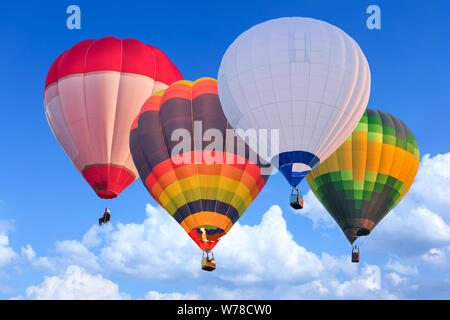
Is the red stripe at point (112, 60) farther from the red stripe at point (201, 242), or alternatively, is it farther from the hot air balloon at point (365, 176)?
the hot air balloon at point (365, 176)

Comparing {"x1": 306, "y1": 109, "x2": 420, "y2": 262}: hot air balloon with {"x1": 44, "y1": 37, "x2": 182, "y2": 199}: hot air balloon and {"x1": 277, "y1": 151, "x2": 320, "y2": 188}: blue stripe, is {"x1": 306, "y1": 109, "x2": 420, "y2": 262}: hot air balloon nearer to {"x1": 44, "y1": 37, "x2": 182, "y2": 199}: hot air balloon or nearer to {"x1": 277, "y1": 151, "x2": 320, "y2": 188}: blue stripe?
{"x1": 277, "y1": 151, "x2": 320, "y2": 188}: blue stripe

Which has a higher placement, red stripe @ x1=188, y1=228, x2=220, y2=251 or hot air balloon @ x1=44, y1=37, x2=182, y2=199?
hot air balloon @ x1=44, y1=37, x2=182, y2=199

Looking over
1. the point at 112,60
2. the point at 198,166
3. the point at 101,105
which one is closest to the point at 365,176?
the point at 198,166

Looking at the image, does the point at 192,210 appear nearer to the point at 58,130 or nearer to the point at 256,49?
the point at 256,49

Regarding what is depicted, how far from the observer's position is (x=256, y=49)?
1845 centimetres

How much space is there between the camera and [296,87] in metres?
17.9

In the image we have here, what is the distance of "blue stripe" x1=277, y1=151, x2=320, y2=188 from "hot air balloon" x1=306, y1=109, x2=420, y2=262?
4.92 meters

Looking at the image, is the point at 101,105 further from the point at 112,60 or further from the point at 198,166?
the point at 198,166

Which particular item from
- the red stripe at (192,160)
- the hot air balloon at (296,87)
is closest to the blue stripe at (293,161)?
the hot air balloon at (296,87)

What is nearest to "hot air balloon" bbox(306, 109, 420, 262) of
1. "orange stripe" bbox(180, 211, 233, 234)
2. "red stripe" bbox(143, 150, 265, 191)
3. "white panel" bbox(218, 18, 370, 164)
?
"red stripe" bbox(143, 150, 265, 191)

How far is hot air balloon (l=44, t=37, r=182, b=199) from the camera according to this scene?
75.2 feet

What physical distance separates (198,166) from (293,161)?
322 cm

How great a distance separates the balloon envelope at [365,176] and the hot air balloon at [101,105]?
23.8 ft
